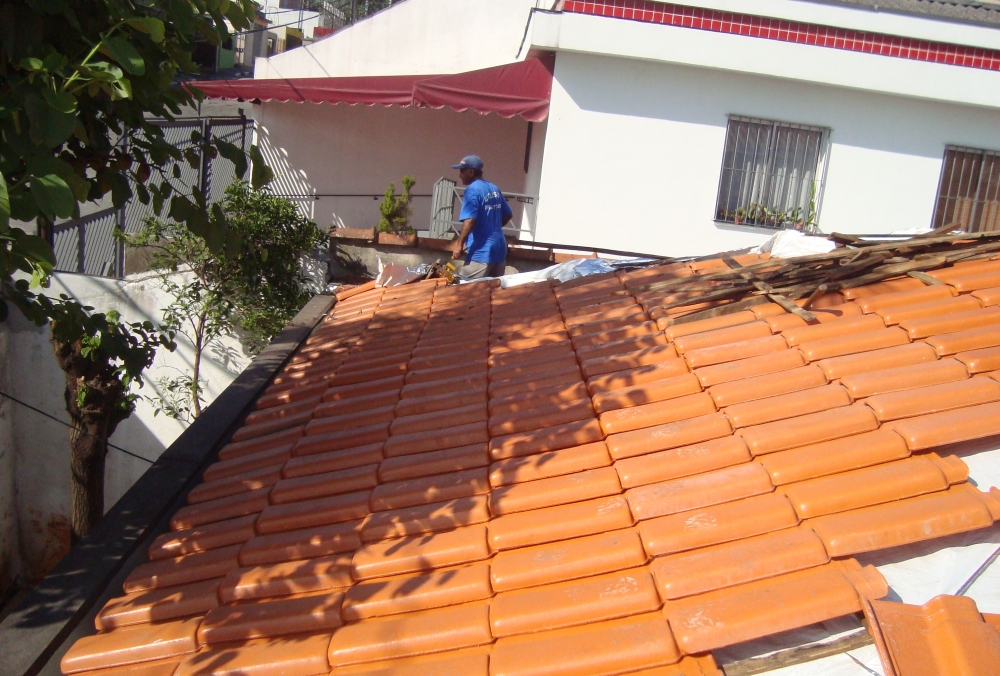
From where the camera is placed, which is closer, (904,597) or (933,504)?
(904,597)

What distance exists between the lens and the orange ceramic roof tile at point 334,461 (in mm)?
3795

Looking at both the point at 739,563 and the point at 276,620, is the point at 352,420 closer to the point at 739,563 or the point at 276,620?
the point at 276,620

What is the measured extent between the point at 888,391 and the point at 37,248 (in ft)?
10.0

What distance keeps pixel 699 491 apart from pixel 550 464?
0.67 m

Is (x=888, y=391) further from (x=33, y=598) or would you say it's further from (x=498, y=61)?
(x=498, y=61)

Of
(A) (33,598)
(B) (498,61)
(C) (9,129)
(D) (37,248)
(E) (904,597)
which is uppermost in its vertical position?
(B) (498,61)

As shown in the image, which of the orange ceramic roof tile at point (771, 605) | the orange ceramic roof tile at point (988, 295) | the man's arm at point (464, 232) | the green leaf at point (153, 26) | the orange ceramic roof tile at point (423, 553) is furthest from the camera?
the man's arm at point (464, 232)

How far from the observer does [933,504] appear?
2533mm

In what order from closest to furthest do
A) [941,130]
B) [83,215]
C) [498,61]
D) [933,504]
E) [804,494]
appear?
[933,504]
[804,494]
[941,130]
[83,215]
[498,61]

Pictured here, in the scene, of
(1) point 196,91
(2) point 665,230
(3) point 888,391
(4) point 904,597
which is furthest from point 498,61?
(4) point 904,597

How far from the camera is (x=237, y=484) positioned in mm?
3951

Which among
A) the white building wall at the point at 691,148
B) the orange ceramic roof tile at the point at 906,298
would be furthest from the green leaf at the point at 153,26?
the white building wall at the point at 691,148

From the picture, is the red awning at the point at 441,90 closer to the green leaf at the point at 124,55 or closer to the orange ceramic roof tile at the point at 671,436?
the orange ceramic roof tile at the point at 671,436

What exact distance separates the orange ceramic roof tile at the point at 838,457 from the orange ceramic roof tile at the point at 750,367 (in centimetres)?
69
